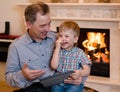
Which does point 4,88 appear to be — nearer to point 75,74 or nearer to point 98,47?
point 98,47

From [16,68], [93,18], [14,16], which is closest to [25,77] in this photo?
[16,68]

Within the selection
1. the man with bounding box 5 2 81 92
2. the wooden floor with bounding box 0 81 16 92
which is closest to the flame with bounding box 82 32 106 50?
the wooden floor with bounding box 0 81 16 92

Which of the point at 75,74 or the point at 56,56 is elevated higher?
the point at 56,56

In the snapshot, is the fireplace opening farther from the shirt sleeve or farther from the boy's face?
the shirt sleeve

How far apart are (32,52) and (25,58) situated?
0.22 ft

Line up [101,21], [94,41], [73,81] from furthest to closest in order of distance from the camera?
[94,41] → [101,21] → [73,81]

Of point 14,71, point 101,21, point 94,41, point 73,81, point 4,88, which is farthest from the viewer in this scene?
point 4,88

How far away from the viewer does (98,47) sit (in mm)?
3459

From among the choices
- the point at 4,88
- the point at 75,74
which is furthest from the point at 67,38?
the point at 4,88

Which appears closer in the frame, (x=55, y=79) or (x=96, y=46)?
(x=55, y=79)

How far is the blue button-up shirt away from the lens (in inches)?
70.0

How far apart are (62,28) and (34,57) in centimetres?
29

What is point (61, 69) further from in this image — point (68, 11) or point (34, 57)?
point (68, 11)

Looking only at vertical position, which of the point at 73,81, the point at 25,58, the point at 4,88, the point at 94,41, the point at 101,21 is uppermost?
the point at 101,21
